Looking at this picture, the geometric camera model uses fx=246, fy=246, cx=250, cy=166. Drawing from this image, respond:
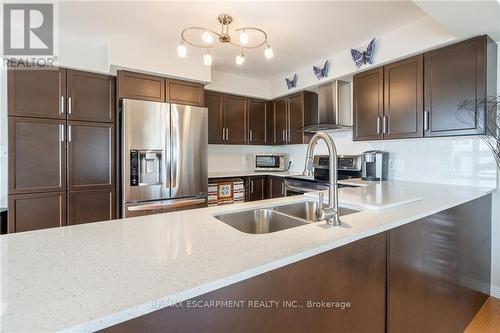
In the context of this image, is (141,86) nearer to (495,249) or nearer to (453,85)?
(453,85)

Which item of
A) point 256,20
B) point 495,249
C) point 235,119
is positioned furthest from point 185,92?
point 495,249

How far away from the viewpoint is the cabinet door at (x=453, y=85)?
1938mm

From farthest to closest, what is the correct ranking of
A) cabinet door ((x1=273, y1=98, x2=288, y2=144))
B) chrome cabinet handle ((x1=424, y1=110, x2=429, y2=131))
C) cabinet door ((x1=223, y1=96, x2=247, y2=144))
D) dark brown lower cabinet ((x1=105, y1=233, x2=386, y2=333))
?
cabinet door ((x1=273, y1=98, x2=288, y2=144)) → cabinet door ((x1=223, y1=96, x2=247, y2=144)) → chrome cabinet handle ((x1=424, y1=110, x2=429, y2=131)) → dark brown lower cabinet ((x1=105, y1=233, x2=386, y2=333))

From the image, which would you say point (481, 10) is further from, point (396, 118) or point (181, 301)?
point (181, 301)

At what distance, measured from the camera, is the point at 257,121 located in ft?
13.4

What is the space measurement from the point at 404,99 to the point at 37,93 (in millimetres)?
3609

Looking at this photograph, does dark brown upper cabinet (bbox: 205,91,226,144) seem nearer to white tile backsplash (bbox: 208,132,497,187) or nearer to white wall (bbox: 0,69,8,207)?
white tile backsplash (bbox: 208,132,497,187)

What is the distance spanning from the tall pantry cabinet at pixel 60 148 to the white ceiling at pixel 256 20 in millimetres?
572

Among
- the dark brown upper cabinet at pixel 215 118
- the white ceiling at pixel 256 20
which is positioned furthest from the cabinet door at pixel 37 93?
→ the dark brown upper cabinet at pixel 215 118

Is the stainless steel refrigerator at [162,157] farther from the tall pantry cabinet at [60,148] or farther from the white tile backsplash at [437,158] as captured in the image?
the white tile backsplash at [437,158]

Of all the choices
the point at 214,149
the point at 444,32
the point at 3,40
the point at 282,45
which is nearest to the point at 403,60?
the point at 444,32

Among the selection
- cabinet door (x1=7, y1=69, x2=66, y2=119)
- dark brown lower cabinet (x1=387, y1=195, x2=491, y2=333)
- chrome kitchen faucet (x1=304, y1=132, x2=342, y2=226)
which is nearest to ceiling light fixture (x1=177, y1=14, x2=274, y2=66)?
chrome kitchen faucet (x1=304, y1=132, x2=342, y2=226)

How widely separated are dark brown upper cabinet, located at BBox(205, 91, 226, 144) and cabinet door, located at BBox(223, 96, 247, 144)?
0.28 ft

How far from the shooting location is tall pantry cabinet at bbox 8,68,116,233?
236 cm
